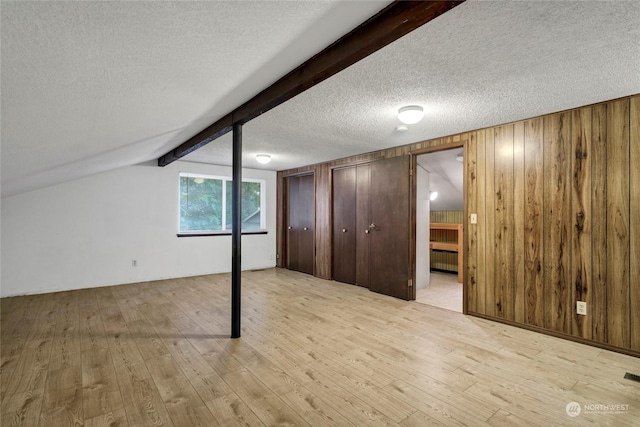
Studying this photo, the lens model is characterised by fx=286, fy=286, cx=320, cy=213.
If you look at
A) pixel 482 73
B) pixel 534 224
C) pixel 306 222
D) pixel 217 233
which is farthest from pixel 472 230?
pixel 217 233

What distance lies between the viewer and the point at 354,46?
4.97ft

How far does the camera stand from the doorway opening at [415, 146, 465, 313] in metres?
4.36

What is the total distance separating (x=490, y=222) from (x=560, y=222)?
631 mm

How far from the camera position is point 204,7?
43.5 inches

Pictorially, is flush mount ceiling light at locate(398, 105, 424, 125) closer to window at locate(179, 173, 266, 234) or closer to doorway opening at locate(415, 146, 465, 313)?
doorway opening at locate(415, 146, 465, 313)

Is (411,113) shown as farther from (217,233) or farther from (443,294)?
(217,233)

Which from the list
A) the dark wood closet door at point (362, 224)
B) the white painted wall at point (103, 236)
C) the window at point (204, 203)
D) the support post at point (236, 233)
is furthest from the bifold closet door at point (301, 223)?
the support post at point (236, 233)

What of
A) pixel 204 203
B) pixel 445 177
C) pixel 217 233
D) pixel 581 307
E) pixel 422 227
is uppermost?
pixel 445 177

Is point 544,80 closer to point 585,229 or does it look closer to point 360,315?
point 585,229

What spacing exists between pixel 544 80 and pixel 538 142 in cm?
103

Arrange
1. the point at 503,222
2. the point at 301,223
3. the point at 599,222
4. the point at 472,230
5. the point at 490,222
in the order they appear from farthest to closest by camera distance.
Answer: the point at 301,223 < the point at 472,230 < the point at 490,222 < the point at 503,222 < the point at 599,222

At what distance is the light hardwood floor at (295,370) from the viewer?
171 centimetres

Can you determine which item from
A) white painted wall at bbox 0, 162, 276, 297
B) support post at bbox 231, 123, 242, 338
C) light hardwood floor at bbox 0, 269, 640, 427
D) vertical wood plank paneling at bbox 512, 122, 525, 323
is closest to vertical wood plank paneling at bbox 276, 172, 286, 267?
white painted wall at bbox 0, 162, 276, 297

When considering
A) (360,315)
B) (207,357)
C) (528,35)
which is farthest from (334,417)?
(528,35)
